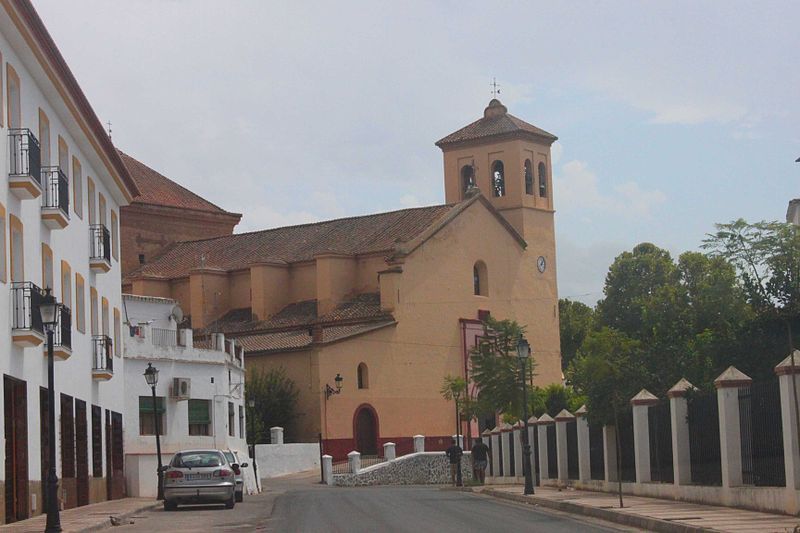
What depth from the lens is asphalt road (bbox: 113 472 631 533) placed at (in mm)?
20656

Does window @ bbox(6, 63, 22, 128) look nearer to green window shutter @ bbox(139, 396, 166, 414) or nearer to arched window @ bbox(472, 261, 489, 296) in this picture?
green window shutter @ bbox(139, 396, 166, 414)

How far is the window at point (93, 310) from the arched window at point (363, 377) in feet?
118

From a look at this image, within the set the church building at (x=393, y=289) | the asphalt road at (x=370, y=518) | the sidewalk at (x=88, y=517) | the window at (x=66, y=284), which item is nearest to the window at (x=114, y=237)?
the window at (x=66, y=284)

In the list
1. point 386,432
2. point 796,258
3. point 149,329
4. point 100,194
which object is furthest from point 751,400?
point 386,432

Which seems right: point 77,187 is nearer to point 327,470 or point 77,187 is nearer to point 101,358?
point 101,358

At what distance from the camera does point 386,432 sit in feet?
233

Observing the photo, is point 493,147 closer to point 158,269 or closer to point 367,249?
point 367,249

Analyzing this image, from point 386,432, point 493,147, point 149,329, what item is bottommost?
point 386,432

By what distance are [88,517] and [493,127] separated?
61.3 metres

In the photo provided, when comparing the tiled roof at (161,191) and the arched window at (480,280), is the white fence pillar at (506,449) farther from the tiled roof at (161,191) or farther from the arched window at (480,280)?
the tiled roof at (161,191)

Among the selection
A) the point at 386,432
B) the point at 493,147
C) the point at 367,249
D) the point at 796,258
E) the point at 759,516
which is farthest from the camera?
the point at 493,147

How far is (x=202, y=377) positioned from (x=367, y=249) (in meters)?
32.3

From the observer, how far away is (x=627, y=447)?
29.5 metres

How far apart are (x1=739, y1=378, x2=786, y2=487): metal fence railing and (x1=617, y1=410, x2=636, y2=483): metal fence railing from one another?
22.6 ft
